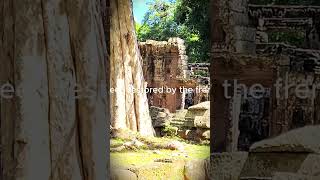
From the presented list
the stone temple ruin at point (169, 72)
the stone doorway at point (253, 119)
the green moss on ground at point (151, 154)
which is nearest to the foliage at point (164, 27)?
the stone temple ruin at point (169, 72)

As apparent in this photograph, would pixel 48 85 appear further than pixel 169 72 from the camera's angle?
No

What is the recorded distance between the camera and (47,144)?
2516 mm

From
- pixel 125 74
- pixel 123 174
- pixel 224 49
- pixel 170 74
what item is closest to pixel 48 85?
pixel 224 49

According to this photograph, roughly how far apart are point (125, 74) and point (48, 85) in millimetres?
5085

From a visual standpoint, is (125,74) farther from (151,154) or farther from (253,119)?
(253,119)

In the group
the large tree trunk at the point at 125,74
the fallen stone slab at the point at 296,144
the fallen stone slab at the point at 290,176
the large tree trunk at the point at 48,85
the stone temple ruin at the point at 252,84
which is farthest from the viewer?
the large tree trunk at the point at 125,74

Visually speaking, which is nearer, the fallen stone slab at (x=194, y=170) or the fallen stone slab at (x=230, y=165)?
the fallen stone slab at (x=230, y=165)

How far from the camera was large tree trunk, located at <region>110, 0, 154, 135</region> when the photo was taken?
738 cm

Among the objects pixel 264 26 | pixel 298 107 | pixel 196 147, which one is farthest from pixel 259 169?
pixel 196 147

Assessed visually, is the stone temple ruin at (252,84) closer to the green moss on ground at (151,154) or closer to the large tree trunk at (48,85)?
the large tree trunk at (48,85)

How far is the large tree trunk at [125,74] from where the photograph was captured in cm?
738

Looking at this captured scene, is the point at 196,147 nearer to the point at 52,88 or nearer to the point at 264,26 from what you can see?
the point at 264,26

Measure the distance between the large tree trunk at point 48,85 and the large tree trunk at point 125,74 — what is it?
185 inches

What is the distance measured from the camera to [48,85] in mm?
2490
